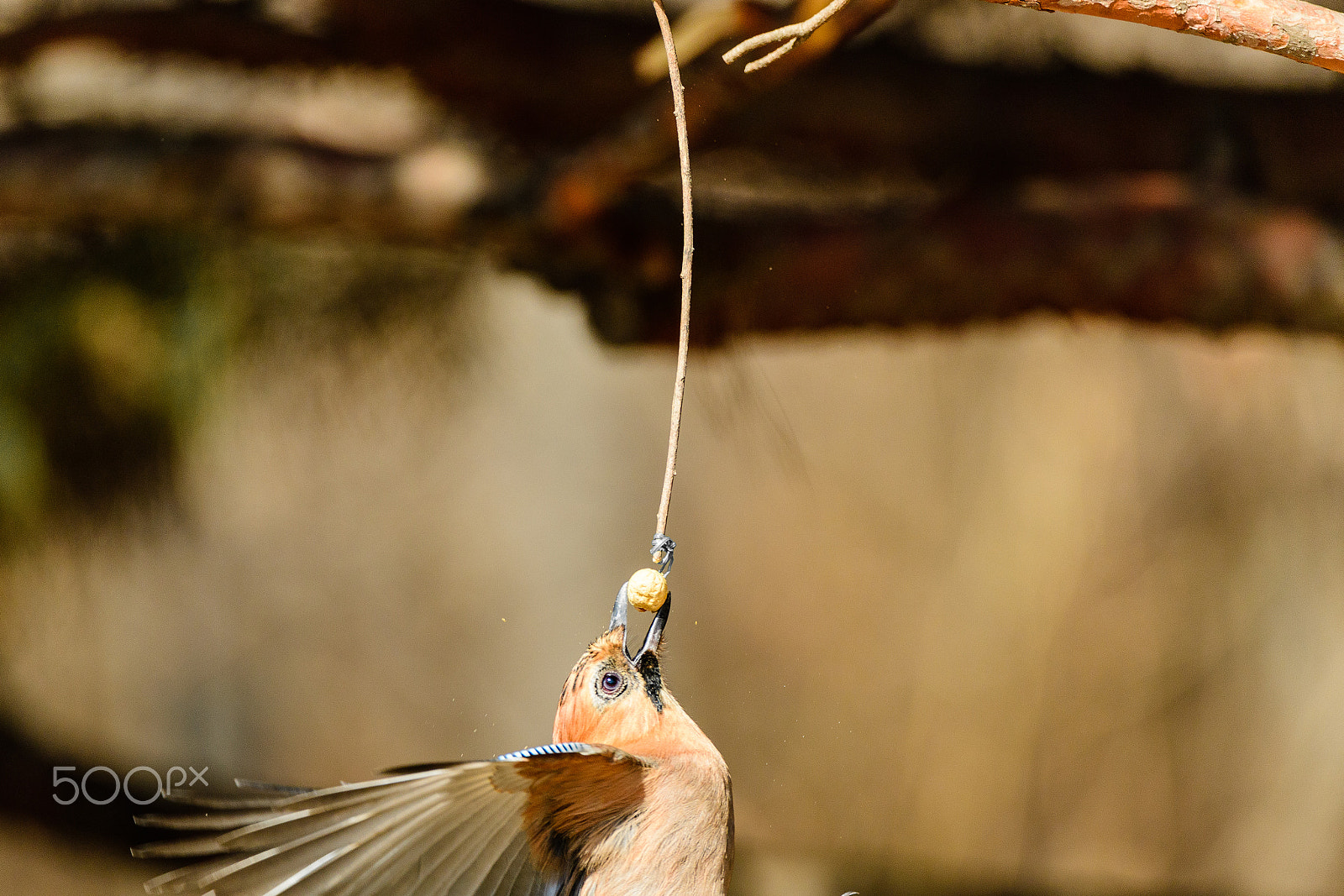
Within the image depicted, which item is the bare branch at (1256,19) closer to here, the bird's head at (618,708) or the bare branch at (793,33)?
the bare branch at (793,33)

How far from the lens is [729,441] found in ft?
6.35

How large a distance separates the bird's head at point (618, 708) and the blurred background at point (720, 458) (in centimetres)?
98

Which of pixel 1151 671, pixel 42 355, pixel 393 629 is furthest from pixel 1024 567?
pixel 42 355

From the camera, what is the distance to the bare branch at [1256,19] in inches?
32.7

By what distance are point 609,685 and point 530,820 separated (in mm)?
127

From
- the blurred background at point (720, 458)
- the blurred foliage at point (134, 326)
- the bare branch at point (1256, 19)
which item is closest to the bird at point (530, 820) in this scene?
the bare branch at point (1256, 19)

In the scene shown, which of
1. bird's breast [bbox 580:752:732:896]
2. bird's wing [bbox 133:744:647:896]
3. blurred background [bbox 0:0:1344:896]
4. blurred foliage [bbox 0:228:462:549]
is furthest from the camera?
blurred foliage [bbox 0:228:462:549]

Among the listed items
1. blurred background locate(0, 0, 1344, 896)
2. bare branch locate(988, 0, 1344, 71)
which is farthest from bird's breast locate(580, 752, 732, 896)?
blurred background locate(0, 0, 1344, 896)

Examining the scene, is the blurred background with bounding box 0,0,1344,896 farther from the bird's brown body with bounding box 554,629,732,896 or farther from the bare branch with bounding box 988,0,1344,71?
the bird's brown body with bounding box 554,629,732,896

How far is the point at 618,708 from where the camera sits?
88 cm

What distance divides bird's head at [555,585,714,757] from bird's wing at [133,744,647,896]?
0.06 m

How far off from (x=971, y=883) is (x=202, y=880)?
1.70 meters

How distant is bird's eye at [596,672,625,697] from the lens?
2.89 ft

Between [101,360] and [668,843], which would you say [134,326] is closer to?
[101,360]
